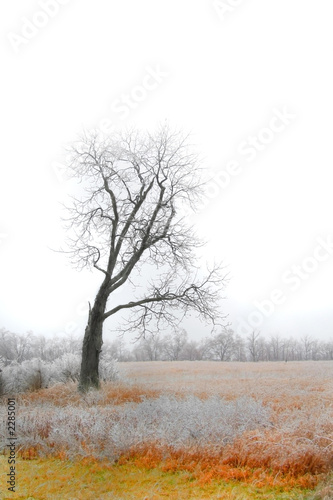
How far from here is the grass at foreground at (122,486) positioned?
5.34m

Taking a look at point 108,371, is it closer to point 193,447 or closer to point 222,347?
point 193,447

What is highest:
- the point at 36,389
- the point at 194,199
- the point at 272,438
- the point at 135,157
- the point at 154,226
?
the point at 135,157

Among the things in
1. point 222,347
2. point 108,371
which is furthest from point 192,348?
point 108,371

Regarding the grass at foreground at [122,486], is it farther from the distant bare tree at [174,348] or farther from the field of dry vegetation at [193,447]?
the distant bare tree at [174,348]

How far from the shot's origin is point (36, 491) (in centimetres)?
578

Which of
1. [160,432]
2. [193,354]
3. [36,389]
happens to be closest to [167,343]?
[193,354]

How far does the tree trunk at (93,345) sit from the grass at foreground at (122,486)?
23.4ft

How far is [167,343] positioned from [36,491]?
6016 cm

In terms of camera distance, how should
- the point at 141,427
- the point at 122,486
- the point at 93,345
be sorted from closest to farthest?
the point at 122,486, the point at 141,427, the point at 93,345

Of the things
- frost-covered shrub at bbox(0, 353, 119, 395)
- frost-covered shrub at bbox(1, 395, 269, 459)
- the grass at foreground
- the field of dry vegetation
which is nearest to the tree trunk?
frost-covered shrub at bbox(0, 353, 119, 395)

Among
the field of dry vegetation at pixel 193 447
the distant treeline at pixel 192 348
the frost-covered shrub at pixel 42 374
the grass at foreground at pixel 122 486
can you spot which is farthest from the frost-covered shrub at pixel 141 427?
the distant treeline at pixel 192 348

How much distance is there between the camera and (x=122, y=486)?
5.73m

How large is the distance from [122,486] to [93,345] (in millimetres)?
8610

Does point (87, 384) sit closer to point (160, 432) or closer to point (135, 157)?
point (160, 432)
